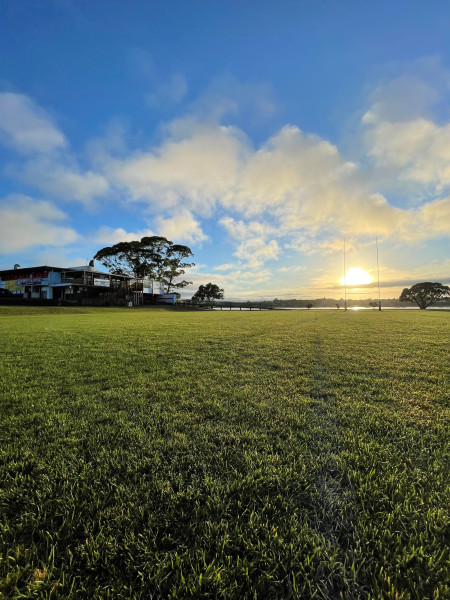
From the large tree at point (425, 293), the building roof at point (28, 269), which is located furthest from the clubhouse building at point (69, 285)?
the large tree at point (425, 293)

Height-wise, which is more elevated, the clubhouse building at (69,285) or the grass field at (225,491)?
the clubhouse building at (69,285)

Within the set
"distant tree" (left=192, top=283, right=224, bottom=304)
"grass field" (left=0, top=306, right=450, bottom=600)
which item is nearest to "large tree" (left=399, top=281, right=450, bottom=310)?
"distant tree" (left=192, top=283, right=224, bottom=304)

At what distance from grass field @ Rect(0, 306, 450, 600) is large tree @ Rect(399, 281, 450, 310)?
5889cm

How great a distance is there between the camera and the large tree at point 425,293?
162 feet

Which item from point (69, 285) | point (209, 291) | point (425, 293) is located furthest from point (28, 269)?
point (425, 293)

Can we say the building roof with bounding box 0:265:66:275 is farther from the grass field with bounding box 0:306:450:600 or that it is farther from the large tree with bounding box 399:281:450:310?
the large tree with bounding box 399:281:450:310

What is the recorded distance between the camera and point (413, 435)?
244 cm

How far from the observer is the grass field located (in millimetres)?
1234

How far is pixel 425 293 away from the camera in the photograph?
5059cm

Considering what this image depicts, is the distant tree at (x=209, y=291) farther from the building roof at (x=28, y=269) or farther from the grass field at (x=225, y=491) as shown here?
the grass field at (x=225, y=491)

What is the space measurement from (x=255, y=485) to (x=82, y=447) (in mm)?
1514

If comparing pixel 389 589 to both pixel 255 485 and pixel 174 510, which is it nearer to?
pixel 255 485

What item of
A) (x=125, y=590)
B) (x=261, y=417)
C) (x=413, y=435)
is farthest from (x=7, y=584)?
(x=413, y=435)

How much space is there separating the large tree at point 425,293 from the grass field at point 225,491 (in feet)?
193
